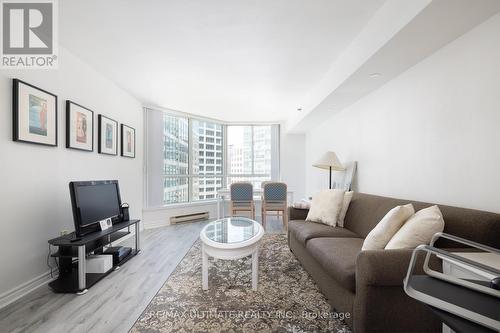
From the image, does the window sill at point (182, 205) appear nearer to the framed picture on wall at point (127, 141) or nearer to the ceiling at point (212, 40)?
the framed picture on wall at point (127, 141)

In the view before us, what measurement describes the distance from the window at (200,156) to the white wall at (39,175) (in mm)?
1363

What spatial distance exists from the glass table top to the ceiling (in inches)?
80.5

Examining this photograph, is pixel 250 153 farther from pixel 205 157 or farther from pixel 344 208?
pixel 344 208

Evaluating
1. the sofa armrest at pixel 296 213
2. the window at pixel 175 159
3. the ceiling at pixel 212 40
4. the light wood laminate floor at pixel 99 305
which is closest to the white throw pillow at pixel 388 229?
the sofa armrest at pixel 296 213

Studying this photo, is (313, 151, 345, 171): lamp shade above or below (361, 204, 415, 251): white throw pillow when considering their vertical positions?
above

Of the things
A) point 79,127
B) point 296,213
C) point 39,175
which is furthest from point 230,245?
point 79,127

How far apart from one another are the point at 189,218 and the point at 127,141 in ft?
6.97

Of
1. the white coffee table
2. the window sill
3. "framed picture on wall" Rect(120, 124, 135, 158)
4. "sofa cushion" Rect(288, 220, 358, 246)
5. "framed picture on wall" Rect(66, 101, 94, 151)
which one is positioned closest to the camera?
the white coffee table

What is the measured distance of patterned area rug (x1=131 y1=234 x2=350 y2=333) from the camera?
1.61 metres

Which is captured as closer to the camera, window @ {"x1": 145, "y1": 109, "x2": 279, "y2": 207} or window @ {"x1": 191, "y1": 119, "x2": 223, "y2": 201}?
window @ {"x1": 145, "y1": 109, "x2": 279, "y2": 207}

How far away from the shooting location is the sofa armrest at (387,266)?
1.26m

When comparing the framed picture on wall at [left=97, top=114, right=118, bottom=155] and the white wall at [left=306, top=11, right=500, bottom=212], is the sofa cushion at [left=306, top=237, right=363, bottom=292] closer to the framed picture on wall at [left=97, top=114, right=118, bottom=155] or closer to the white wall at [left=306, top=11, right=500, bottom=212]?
the white wall at [left=306, top=11, right=500, bottom=212]

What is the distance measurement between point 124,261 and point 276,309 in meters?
1.97

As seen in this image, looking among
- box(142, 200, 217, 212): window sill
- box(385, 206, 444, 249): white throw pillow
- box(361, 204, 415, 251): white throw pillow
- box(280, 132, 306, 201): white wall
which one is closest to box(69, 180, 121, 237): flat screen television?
box(142, 200, 217, 212): window sill
